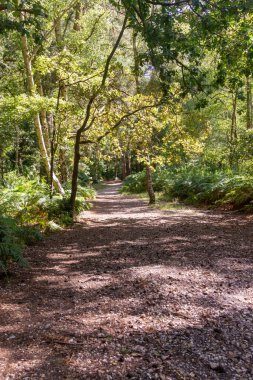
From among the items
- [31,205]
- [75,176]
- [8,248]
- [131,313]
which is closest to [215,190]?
[75,176]

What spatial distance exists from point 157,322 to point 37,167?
64.4 feet

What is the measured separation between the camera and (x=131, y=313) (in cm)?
365

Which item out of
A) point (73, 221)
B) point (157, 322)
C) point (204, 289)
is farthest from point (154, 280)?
point (73, 221)

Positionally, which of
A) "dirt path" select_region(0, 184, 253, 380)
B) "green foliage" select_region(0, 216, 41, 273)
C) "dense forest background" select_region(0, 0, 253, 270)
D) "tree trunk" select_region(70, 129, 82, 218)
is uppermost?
"dense forest background" select_region(0, 0, 253, 270)

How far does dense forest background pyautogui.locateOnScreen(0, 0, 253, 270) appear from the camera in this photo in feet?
19.7

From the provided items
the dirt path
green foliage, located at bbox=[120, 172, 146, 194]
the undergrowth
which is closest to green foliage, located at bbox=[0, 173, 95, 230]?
the undergrowth

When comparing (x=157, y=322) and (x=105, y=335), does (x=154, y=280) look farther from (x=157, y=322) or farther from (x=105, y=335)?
(x=105, y=335)

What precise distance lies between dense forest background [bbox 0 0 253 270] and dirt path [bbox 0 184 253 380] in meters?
0.95

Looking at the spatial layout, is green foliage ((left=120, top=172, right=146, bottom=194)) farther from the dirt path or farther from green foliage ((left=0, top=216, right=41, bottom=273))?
green foliage ((left=0, top=216, right=41, bottom=273))

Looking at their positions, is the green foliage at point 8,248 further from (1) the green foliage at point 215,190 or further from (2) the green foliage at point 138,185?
(2) the green foliage at point 138,185

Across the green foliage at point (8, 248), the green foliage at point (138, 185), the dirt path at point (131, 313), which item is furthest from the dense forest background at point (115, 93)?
the green foliage at point (138, 185)

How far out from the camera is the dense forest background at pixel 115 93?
6012 mm

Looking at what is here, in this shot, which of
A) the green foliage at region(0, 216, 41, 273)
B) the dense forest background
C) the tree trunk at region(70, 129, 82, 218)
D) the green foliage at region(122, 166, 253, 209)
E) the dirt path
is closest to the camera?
the dirt path

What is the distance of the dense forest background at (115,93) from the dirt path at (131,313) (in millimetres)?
952
